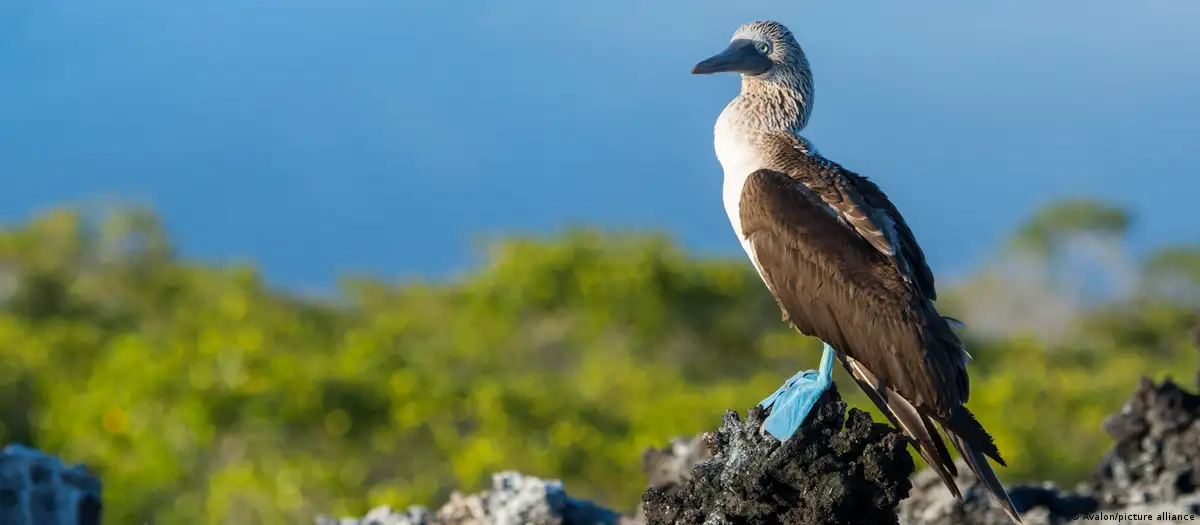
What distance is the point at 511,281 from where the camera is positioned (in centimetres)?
1789

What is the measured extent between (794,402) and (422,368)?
36.2 feet

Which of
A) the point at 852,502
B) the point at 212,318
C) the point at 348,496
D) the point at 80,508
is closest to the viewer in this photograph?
the point at 852,502

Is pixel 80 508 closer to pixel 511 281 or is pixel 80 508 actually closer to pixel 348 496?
pixel 348 496

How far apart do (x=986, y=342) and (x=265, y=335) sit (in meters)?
10.2

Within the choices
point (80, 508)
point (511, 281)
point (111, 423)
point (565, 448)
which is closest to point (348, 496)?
point (565, 448)

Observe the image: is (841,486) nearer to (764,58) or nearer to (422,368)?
(764,58)

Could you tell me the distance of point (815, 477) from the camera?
16.3 ft

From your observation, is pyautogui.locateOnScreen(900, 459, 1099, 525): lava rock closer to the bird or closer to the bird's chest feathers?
the bird

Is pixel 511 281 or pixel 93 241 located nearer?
pixel 511 281

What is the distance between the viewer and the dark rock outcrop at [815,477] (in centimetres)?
494

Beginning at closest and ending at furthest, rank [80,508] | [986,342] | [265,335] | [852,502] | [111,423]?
1. [852,502]
2. [80,508]
3. [111,423]
4. [265,335]
5. [986,342]

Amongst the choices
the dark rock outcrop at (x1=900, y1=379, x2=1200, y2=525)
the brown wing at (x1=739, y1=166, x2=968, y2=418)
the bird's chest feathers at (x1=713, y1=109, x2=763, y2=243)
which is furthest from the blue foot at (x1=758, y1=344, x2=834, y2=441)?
the dark rock outcrop at (x1=900, y1=379, x2=1200, y2=525)

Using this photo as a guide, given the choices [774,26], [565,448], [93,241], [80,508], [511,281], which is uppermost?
[93,241]

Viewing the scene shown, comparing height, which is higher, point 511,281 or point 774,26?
point 511,281
